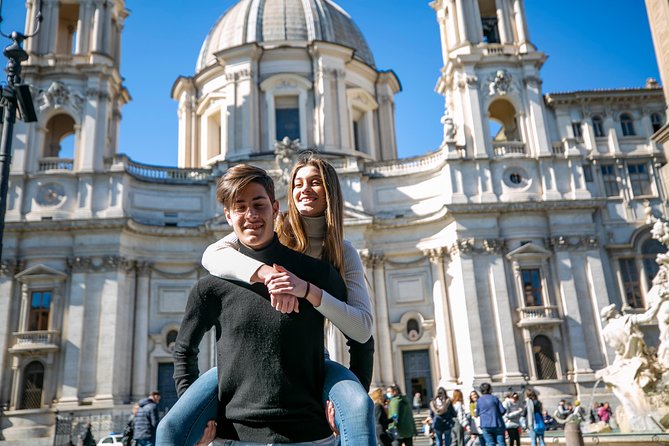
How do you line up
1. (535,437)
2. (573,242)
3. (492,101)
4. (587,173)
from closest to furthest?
(535,437) < (573,242) < (587,173) < (492,101)

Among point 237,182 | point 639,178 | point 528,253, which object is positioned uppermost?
point 639,178

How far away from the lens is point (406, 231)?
1243 inches

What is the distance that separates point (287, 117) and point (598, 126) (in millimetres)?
18587

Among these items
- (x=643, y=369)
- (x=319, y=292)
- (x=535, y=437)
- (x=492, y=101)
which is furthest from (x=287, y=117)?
(x=319, y=292)

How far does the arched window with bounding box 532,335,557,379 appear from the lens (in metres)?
28.0

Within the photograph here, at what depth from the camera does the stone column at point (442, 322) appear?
2866 cm

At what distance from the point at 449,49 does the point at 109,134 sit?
20.8 metres

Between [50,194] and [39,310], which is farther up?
[50,194]

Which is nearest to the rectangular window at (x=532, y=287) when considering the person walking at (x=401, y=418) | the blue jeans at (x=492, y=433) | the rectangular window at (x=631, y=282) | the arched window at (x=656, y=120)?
the rectangular window at (x=631, y=282)

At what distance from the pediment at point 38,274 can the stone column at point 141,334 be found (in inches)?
151

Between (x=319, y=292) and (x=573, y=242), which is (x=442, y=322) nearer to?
(x=573, y=242)

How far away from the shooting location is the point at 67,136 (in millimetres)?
34281

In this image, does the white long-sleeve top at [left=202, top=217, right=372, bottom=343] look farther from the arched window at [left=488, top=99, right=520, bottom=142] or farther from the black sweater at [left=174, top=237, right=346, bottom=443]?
the arched window at [left=488, top=99, right=520, bottom=142]

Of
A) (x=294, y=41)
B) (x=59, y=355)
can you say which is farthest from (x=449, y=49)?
(x=59, y=355)
